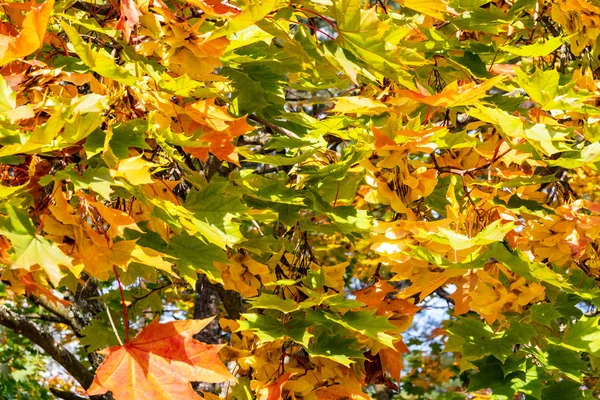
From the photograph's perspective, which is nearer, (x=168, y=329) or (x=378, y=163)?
(x=168, y=329)

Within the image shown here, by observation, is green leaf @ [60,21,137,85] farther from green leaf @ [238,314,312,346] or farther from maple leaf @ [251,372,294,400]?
maple leaf @ [251,372,294,400]

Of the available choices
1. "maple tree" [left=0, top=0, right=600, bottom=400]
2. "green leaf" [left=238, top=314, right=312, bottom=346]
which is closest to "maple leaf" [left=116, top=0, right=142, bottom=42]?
"maple tree" [left=0, top=0, right=600, bottom=400]

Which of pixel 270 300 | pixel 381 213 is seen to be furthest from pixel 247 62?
pixel 381 213

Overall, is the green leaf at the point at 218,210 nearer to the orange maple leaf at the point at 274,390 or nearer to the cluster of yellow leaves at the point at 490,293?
the orange maple leaf at the point at 274,390

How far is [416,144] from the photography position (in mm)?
1920

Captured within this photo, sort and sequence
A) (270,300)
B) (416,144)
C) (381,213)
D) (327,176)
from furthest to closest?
(381,213)
(327,176)
(270,300)
(416,144)

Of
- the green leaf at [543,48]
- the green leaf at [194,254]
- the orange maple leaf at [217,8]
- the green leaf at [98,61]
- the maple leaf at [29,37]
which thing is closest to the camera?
the maple leaf at [29,37]

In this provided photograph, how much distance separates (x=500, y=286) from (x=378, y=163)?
1.81ft

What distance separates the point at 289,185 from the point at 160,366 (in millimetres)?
879

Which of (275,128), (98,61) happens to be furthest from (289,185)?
(98,61)

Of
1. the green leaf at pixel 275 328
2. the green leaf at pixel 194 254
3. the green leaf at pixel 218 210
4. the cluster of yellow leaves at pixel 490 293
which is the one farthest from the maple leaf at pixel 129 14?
the cluster of yellow leaves at pixel 490 293

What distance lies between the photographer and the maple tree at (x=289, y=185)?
67.2 inches

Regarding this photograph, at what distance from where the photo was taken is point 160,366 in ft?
5.82

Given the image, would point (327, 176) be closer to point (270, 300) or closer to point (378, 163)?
point (378, 163)
